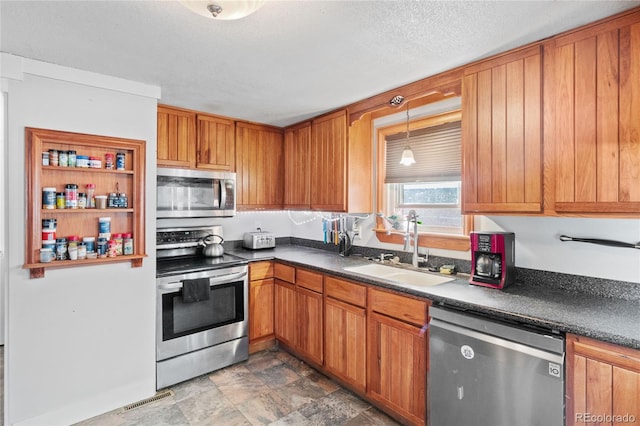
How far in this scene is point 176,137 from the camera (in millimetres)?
3082

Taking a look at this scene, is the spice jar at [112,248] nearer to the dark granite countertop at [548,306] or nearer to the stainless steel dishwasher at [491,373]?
the dark granite countertop at [548,306]

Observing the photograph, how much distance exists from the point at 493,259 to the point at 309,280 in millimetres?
1469

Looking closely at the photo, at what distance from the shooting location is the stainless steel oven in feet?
8.70

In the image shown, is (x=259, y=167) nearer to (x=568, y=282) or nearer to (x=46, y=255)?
(x=46, y=255)

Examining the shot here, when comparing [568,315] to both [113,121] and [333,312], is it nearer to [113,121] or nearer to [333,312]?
[333,312]

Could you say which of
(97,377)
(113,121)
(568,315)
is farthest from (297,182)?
(568,315)

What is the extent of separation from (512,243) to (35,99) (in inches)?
125

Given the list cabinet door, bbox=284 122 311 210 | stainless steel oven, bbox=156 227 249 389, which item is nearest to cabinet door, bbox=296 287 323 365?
stainless steel oven, bbox=156 227 249 389

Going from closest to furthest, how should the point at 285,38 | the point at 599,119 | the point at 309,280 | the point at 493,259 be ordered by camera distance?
the point at 599,119 < the point at 285,38 < the point at 493,259 < the point at 309,280

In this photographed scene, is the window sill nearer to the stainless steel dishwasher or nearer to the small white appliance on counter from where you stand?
the stainless steel dishwasher

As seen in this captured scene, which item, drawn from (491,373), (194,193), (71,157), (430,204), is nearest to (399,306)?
(491,373)

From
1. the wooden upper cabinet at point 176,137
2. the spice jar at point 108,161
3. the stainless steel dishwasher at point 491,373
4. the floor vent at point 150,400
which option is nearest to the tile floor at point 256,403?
the floor vent at point 150,400

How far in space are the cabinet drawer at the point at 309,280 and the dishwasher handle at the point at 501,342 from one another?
110cm

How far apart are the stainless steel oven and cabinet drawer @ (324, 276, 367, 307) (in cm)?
84
